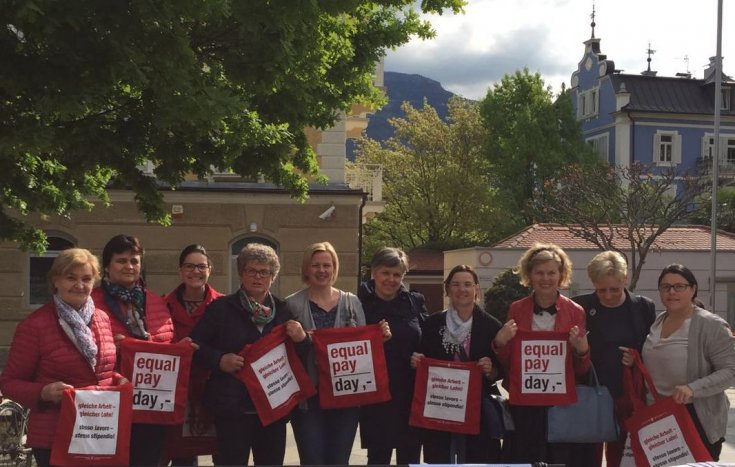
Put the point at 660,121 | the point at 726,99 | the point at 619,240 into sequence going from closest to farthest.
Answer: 1. the point at 619,240
2. the point at 660,121
3. the point at 726,99

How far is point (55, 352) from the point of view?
5.70 meters

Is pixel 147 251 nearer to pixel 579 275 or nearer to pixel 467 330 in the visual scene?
pixel 467 330

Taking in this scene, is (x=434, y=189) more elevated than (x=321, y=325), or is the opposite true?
(x=434, y=189)

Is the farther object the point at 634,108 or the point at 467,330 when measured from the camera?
the point at 634,108

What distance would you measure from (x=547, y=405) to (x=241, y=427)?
2121 mm

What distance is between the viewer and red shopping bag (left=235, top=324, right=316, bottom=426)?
6.52 meters

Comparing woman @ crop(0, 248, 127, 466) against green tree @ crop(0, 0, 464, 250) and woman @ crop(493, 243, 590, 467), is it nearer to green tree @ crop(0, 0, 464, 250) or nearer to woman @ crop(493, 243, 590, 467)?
green tree @ crop(0, 0, 464, 250)

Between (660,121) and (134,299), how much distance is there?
191ft

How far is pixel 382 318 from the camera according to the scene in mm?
7039

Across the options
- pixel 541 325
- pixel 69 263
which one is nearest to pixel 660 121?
pixel 541 325

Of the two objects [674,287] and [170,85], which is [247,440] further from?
[674,287]

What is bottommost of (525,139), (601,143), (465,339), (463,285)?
(465,339)

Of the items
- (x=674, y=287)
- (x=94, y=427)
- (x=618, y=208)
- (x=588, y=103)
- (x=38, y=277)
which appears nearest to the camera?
(x=94, y=427)

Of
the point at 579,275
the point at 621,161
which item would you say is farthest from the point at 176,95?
the point at 621,161
